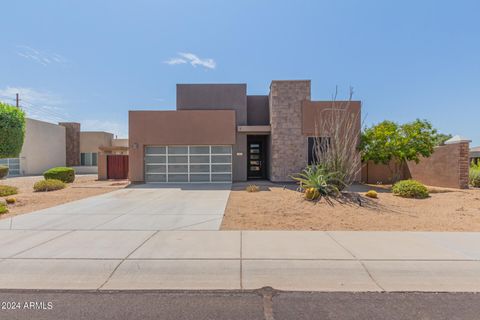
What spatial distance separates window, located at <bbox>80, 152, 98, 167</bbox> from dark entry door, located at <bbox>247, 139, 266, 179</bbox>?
854 inches

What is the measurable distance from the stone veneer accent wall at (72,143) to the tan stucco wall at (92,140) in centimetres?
57

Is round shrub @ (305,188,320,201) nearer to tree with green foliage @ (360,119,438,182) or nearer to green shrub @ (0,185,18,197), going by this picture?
tree with green foliage @ (360,119,438,182)

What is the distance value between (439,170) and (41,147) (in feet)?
119

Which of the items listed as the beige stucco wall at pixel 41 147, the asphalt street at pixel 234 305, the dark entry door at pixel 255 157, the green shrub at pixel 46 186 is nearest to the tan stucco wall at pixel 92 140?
the beige stucco wall at pixel 41 147

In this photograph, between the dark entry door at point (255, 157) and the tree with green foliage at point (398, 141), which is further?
the dark entry door at point (255, 157)

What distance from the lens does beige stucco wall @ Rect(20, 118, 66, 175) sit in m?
25.1

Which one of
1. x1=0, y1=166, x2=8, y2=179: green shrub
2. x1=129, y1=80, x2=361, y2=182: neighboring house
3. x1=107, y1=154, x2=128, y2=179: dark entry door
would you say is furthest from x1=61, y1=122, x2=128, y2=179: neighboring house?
x1=129, y1=80, x2=361, y2=182: neighboring house

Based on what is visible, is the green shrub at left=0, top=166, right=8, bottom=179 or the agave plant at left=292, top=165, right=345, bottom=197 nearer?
the agave plant at left=292, top=165, right=345, bottom=197

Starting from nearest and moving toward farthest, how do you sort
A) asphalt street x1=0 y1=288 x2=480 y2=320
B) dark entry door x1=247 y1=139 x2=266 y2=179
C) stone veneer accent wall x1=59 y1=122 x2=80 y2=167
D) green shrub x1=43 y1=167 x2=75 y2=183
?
1. asphalt street x1=0 y1=288 x2=480 y2=320
2. green shrub x1=43 y1=167 x2=75 y2=183
3. dark entry door x1=247 y1=139 x2=266 y2=179
4. stone veneer accent wall x1=59 y1=122 x2=80 y2=167

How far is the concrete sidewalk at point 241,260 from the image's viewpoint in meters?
3.51

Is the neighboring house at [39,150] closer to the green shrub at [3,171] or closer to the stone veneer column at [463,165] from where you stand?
the green shrub at [3,171]

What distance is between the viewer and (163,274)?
3.75 m

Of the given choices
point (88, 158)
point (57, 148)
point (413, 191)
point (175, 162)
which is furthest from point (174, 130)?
point (57, 148)

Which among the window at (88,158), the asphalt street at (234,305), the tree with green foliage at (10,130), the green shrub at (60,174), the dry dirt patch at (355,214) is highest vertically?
the tree with green foliage at (10,130)
